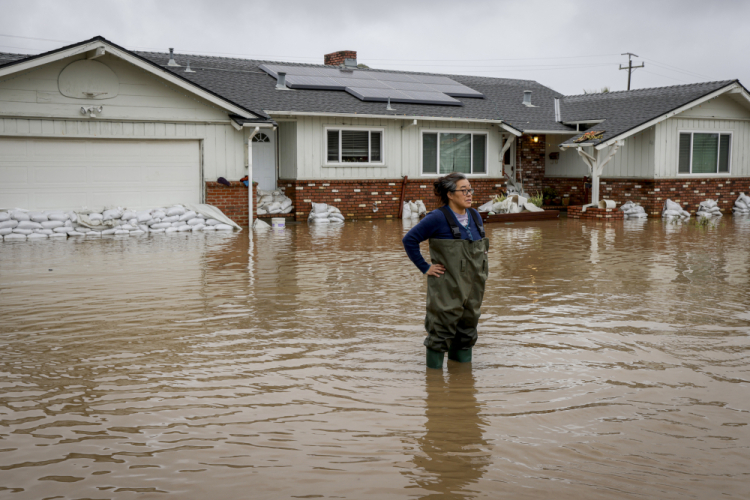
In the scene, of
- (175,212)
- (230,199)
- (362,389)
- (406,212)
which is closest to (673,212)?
(406,212)

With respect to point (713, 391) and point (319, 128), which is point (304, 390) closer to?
point (713, 391)

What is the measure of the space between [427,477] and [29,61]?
1445 centimetres

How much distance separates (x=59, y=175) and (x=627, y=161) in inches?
651

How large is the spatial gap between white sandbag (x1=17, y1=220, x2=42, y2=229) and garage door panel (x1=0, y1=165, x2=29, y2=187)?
3.78 feet

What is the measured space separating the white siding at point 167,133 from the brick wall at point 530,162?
1083 centimetres

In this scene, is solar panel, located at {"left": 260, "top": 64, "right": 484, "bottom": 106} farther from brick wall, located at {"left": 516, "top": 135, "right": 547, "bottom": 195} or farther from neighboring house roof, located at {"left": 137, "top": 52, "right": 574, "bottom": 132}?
brick wall, located at {"left": 516, "top": 135, "right": 547, "bottom": 195}

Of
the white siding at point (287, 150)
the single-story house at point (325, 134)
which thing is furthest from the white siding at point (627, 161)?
the white siding at point (287, 150)

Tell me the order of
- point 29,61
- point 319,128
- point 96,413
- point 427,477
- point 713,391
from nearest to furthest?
point 427,477 < point 96,413 < point 713,391 < point 29,61 < point 319,128

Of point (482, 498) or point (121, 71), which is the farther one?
point (121, 71)

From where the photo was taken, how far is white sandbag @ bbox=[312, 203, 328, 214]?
66.9 ft

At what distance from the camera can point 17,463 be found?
403 cm

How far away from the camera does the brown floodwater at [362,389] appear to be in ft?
12.8

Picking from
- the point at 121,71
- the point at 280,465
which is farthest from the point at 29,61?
the point at 280,465

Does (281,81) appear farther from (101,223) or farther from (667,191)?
(667,191)
